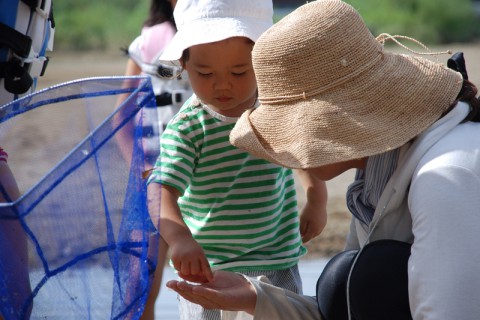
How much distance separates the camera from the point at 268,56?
2.17 metres

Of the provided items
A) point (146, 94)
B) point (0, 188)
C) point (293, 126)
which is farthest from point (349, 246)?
point (0, 188)

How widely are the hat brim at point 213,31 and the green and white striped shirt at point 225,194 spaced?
0.18 meters

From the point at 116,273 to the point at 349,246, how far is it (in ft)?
2.73

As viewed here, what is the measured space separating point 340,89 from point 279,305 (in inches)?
23.8

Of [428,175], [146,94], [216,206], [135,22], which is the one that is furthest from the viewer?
[135,22]

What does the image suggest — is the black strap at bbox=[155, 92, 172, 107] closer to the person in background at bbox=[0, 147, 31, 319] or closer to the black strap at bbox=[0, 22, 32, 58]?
the black strap at bbox=[0, 22, 32, 58]

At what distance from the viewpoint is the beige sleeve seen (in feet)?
7.77

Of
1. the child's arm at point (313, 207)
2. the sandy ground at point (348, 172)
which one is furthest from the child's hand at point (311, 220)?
the sandy ground at point (348, 172)

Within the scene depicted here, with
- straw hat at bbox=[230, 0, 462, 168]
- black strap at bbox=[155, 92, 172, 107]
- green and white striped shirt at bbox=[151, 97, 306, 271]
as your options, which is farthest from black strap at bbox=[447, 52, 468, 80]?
black strap at bbox=[155, 92, 172, 107]

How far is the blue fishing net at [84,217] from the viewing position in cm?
180

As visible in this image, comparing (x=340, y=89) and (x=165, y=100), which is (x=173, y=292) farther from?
(x=340, y=89)

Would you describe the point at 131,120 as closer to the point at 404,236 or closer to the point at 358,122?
the point at 358,122

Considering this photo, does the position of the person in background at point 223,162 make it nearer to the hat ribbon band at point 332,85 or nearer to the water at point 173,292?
the hat ribbon band at point 332,85

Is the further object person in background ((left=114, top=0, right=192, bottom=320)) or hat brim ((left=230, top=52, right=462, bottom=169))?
person in background ((left=114, top=0, right=192, bottom=320))
